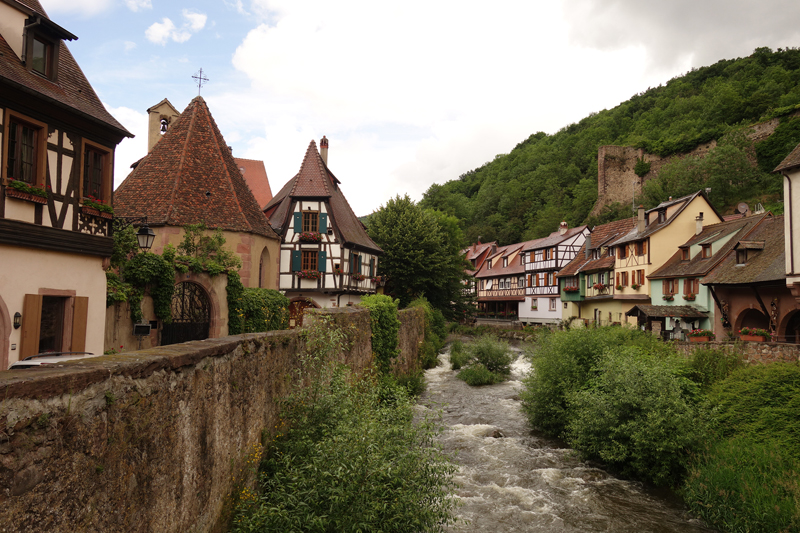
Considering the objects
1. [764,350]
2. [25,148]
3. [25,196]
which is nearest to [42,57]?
[25,148]

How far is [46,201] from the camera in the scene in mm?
9742

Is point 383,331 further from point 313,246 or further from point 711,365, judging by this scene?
point 313,246

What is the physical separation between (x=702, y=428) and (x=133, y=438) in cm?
1091

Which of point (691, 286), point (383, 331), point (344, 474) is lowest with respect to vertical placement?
point (344, 474)

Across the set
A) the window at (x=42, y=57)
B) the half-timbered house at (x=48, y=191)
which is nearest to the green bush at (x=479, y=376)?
the half-timbered house at (x=48, y=191)

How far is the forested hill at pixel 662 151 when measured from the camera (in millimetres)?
53469

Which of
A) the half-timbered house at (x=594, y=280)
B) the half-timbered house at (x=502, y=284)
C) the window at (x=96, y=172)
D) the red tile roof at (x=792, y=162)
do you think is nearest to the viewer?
the window at (x=96, y=172)

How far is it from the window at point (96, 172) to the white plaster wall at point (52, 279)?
1425mm

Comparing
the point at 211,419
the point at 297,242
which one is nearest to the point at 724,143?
the point at 297,242

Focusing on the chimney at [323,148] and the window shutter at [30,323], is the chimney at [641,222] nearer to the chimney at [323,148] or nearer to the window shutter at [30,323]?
A: the chimney at [323,148]

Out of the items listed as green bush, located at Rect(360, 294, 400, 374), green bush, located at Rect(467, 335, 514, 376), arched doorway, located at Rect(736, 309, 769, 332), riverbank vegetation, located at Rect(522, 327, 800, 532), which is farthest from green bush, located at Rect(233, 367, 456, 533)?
arched doorway, located at Rect(736, 309, 769, 332)

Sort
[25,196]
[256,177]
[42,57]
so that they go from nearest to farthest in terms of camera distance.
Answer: [25,196], [42,57], [256,177]

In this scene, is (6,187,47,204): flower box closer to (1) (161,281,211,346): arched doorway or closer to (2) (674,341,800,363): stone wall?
(1) (161,281,211,346): arched doorway

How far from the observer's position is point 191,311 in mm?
15180
